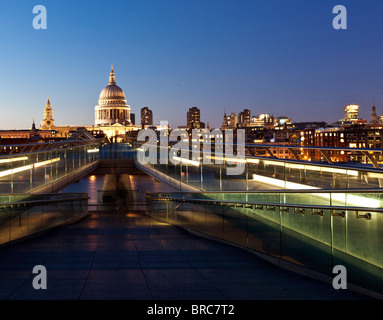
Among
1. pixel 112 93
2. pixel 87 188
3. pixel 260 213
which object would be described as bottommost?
pixel 87 188

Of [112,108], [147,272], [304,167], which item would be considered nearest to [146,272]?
[147,272]

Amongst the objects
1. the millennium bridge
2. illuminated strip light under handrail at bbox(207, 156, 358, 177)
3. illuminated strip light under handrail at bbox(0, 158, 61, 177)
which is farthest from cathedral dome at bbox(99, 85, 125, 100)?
illuminated strip light under handrail at bbox(207, 156, 358, 177)

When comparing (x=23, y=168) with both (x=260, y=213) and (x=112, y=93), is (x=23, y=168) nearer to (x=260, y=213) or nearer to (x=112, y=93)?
(x=260, y=213)

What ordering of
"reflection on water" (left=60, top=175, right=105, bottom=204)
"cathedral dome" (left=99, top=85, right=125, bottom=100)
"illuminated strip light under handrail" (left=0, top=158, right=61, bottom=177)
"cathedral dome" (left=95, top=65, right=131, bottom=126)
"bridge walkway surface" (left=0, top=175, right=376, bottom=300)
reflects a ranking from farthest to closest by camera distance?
"cathedral dome" (left=99, top=85, right=125, bottom=100)
"cathedral dome" (left=95, top=65, right=131, bottom=126)
"reflection on water" (left=60, top=175, right=105, bottom=204)
"illuminated strip light under handrail" (left=0, top=158, right=61, bottom=177)
"bridge walkway surface" (left=0, top=175, right=376, bottom=300)

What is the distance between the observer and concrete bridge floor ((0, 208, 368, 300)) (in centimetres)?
492

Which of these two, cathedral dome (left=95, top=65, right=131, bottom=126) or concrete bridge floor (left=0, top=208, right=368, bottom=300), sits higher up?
cathedral dome (left=95, top=65, right=131, bottom=126)

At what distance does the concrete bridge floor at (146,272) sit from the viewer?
4.92 m

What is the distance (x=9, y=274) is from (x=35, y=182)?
731 cm

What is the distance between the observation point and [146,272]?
5.93 m

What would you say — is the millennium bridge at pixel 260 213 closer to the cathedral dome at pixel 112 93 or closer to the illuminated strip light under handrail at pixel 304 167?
the illuminated strip light under handrail at pixel 304 167

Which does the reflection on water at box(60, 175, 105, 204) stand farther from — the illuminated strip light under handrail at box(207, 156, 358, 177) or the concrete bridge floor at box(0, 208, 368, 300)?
the concrete bridge floor at box(0, 208, 368, 300)

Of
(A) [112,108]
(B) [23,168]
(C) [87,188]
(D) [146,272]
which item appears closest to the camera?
(D) [146,272]

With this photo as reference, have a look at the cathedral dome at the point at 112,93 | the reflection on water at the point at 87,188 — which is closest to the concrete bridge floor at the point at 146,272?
the reflection on water at the point at 87,188
